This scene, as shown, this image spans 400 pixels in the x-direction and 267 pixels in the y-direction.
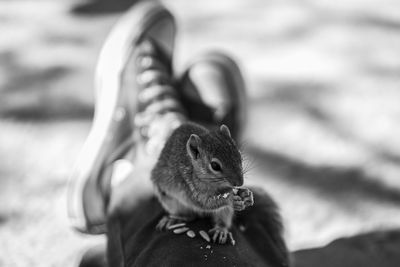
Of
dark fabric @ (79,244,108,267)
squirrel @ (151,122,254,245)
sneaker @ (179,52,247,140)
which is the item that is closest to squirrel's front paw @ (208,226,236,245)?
squirrel @ (151,122,254,245)

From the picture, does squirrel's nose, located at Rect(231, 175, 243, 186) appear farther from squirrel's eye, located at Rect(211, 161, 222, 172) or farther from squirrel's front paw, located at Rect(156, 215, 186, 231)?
squirrel's front paw, located at Rect(156, 215, 186, 231)

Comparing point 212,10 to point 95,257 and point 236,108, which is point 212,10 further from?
point 95,257

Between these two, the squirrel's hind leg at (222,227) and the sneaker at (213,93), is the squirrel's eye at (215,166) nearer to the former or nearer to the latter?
the squirrel's hind leg at (222,227)

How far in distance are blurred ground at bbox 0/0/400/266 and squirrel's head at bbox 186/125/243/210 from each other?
608 mm

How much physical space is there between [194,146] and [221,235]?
0.20 m

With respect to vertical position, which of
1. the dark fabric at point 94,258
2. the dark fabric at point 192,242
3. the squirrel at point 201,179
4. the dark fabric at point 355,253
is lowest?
the dark fabric at point 355,253

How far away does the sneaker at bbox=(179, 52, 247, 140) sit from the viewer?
185 cm

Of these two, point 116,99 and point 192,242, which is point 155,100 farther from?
point 192,242

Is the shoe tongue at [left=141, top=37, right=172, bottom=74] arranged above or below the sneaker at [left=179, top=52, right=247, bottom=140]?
above

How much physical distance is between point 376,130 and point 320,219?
0.57 m

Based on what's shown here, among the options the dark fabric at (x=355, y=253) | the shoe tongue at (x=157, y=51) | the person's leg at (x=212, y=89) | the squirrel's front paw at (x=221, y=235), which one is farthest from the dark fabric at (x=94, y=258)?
the shoe tongue at (x=157, y=51)

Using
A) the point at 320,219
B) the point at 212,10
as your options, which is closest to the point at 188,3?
the point at 212,10

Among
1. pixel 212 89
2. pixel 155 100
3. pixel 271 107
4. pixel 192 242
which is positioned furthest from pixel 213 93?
pixel 192 242

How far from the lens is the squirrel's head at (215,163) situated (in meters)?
1.08
